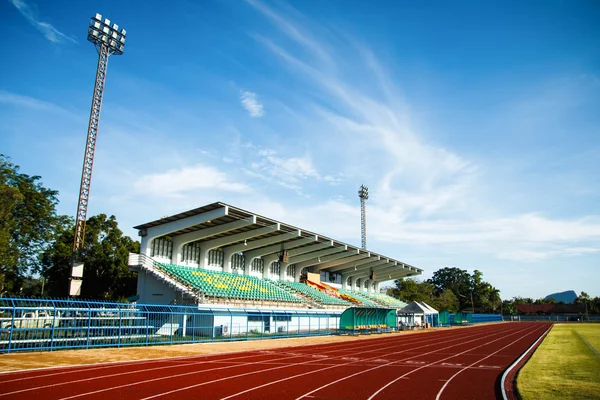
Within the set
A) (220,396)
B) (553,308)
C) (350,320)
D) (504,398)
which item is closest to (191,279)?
(350,320)

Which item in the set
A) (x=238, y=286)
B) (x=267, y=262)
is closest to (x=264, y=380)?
(x=238, y=286)

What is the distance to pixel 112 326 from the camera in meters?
20.0

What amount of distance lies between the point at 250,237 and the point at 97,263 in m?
18.3

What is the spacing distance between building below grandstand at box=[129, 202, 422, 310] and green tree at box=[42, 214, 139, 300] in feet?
33.3

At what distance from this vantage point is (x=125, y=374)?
1241cm

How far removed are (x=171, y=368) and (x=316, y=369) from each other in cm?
482

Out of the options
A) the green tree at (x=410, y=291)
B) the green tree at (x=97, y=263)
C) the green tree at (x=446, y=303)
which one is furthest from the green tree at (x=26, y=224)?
the green tree at (x=446, y=303)

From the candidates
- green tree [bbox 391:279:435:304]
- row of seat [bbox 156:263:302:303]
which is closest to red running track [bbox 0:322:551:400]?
row of seat [bbox 156:263:302:303]

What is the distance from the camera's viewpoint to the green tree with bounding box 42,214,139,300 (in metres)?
42.4

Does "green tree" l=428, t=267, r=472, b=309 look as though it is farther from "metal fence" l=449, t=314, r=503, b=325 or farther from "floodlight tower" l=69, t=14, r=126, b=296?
"floodlight tower" l=69, t=14, r=126, b=296

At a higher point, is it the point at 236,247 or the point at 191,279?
the point at 236,247

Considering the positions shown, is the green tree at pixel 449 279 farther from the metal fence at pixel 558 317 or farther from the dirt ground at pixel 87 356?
the dirt ground at pixel 87 356

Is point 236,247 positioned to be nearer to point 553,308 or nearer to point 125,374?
point 125,374

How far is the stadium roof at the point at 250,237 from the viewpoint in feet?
109
